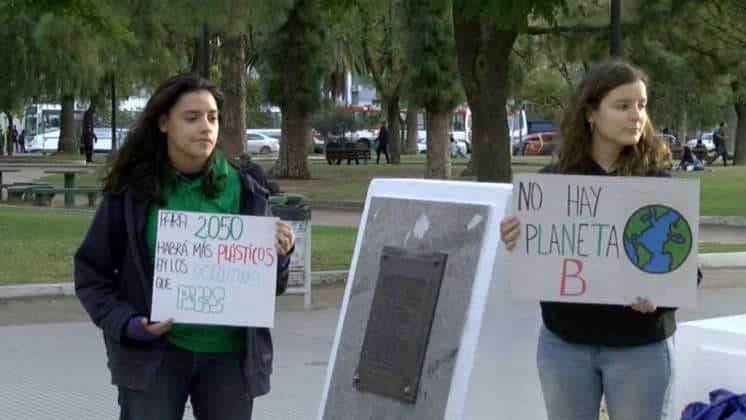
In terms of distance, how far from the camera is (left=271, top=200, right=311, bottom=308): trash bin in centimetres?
1296

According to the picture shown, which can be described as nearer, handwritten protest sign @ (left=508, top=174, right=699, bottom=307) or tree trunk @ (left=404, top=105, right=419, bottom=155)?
handwritten protest sign @ (left=508, top=174, right=699, bottom=307)

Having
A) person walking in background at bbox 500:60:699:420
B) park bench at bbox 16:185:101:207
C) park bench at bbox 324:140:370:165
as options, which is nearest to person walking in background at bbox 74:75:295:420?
→ person walking in background at bbox 500:60:699:420

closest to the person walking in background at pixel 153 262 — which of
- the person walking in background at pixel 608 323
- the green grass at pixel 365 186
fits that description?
the person walking in background at pixel 608 323

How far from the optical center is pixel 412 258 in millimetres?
4816

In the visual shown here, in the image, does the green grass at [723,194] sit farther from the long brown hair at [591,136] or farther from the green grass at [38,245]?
the long brown hair at [591,136]

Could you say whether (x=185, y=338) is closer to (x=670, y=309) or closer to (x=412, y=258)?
(x=412, y=258)

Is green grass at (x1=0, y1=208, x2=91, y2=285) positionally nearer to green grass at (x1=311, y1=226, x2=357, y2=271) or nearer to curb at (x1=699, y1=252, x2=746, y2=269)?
green grass at (x1=311, y1=226, x2=357, y2=271)

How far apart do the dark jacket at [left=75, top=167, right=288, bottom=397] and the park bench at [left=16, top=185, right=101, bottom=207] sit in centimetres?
2233

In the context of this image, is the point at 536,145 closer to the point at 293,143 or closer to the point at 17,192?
the point at 293,143

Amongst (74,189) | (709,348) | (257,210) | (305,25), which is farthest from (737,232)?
(257,210)

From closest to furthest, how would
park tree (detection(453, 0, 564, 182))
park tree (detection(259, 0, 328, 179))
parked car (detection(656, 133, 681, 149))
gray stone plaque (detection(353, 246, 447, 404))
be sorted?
gray stone plaque (detection(353, 246, 447, 404)), parked car (detection(656, 133, 681, 149)), park tree (detection(453, 0, 564, 182)), park tree (detection(259, 0, 328, 179))

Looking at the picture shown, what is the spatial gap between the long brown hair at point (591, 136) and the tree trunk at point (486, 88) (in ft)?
52.9

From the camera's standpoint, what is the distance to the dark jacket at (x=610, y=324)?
4.39m

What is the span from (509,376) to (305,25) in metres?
29.4
